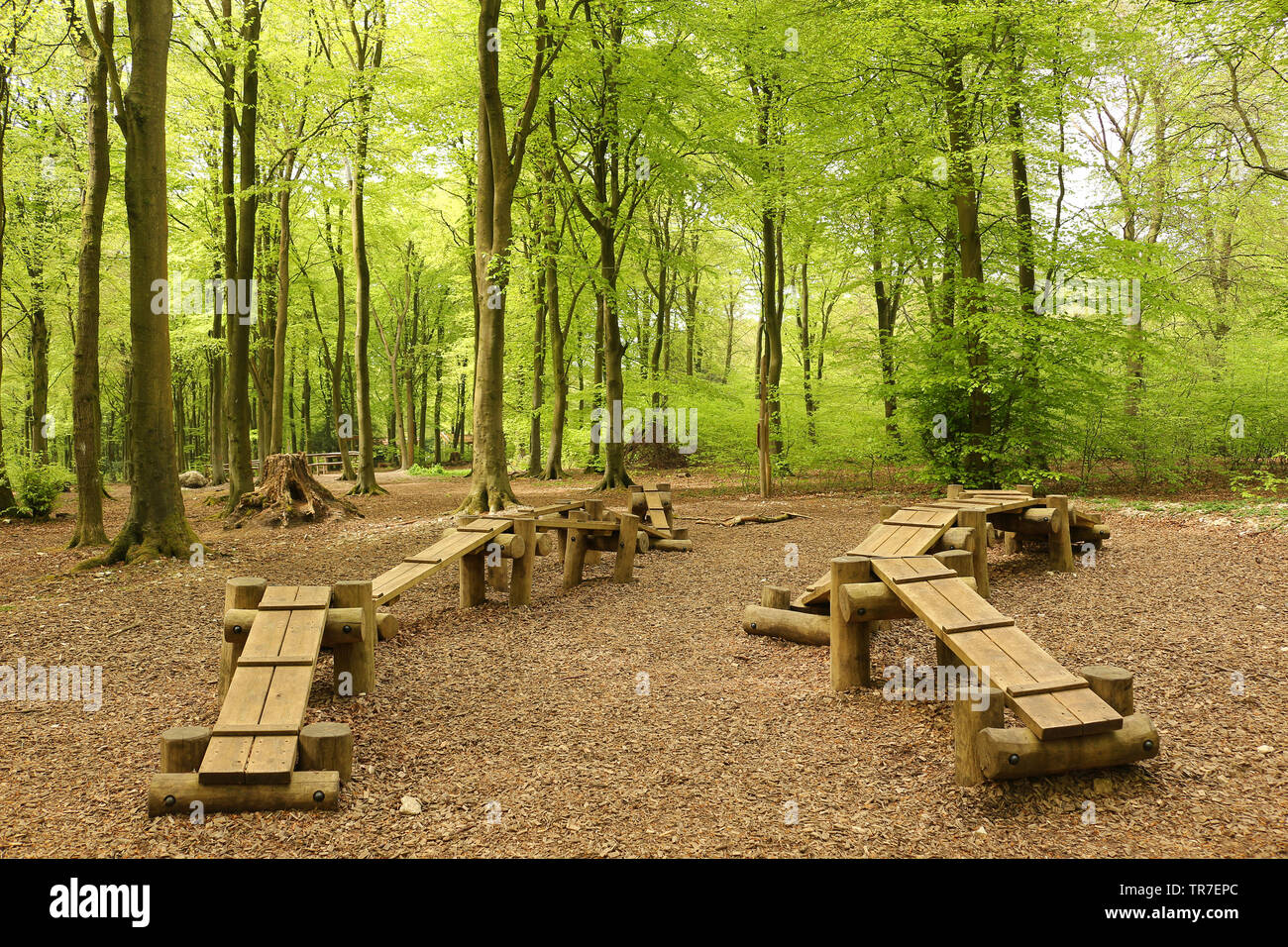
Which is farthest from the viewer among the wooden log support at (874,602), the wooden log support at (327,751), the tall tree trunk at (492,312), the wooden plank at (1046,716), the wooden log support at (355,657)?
the tall tree trunk at (492,312)

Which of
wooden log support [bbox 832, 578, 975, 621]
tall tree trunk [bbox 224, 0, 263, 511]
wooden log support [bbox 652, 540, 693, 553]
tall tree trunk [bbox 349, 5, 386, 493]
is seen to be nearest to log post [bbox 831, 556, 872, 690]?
wooden log support [bbox 832, 578, 975, 621]

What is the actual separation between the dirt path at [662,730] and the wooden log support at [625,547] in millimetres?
264

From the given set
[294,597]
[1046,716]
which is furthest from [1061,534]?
[294,597]

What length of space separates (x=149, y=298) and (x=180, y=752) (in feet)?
23.7

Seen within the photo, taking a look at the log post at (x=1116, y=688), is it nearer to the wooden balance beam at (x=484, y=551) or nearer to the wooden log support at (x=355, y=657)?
the wooden log support at (x=355, y=657)

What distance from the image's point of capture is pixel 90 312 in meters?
10.3

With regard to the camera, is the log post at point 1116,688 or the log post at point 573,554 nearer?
the log post at point 1116,688

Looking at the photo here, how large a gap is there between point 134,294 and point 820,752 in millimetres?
8937

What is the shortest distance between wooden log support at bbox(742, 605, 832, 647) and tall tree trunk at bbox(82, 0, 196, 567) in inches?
274

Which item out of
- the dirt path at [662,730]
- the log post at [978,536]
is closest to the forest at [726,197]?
the dirt path at [662,730]

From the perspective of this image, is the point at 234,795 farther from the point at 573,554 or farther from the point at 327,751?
the point at 573,554

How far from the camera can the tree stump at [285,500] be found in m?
12.5

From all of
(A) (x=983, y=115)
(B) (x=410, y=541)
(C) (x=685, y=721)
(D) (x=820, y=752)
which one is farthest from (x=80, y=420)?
(A) (x=983, y=115)

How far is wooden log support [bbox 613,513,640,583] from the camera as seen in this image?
790 cm
